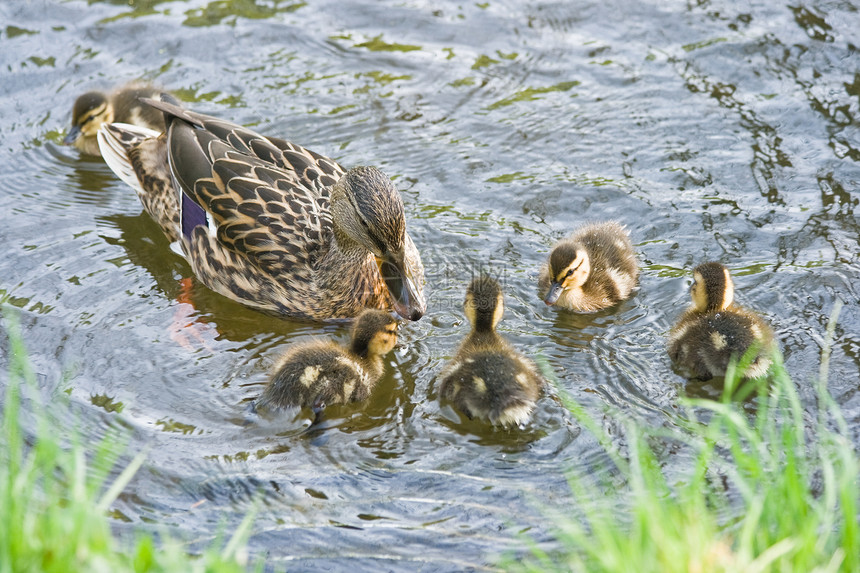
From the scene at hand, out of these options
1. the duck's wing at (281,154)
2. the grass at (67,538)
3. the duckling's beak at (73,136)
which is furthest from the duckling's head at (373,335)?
the duckling's beak at (73,136)

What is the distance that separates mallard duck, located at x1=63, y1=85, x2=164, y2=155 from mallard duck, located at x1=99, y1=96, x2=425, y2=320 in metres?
1.21

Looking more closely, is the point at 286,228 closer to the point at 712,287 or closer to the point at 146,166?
the point at 146,166

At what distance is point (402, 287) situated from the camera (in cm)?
459

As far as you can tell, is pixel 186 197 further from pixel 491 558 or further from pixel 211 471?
pixel 491 558

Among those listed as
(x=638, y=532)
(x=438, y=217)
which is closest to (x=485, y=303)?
(x=438, y=217)

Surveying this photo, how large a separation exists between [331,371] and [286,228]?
1.13 metres

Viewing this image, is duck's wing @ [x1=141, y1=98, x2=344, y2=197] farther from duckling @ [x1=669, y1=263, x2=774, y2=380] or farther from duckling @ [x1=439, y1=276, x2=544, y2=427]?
duckling @ [x1=669, y1=263, x2=774, y2=380]

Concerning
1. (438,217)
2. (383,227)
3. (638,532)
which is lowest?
(438,217)

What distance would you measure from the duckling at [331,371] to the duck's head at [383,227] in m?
0.27

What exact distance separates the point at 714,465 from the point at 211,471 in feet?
6.39

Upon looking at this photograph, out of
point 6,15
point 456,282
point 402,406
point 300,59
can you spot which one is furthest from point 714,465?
point 6,15

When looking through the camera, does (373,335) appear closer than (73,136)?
Yes

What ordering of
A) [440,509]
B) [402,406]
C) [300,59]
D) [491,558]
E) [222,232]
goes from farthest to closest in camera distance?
[300,59], [222,232], [402,406], [440,509], [491,558]

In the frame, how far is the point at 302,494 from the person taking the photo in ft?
11.9
